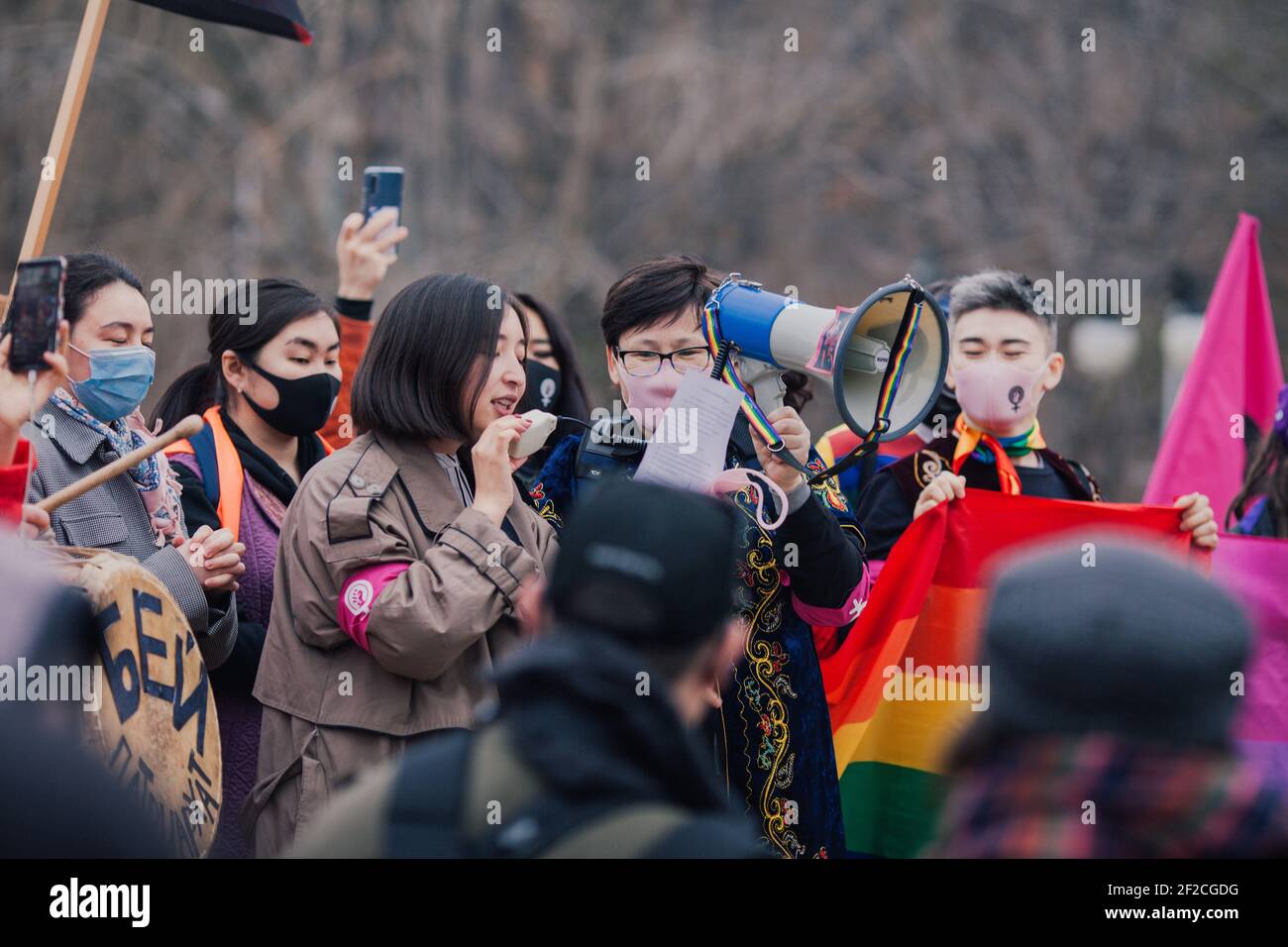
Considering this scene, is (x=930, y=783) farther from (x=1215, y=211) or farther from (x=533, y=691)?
(x=1215, y=211)

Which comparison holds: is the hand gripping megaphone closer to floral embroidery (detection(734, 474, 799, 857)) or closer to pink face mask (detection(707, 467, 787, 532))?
pink face mask (detection(707, 467, 787, 532))

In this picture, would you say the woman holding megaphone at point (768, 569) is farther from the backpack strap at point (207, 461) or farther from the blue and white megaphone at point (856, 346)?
the backpack strap at point (207, 461)

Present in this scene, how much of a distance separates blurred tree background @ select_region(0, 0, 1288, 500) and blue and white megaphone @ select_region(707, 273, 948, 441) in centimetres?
1364

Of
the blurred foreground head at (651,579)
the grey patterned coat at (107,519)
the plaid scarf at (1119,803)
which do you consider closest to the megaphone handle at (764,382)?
the grey patterned coat at (107,519)

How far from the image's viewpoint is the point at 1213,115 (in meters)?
18.1

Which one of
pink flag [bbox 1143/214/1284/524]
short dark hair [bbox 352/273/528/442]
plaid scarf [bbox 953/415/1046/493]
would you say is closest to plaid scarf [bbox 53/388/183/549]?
short dark hair [bbox 352/273/528/442]

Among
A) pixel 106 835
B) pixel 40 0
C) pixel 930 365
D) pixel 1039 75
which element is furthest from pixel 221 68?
pixel 106 835

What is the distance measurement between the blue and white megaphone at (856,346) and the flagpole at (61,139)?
4.89ft

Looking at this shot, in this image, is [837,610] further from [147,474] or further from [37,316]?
[37,316]

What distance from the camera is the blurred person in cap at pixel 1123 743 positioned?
188cm

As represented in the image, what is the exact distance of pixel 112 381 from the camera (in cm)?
372

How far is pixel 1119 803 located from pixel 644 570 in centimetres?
62

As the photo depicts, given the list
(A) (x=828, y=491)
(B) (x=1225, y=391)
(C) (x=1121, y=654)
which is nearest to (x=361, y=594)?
(A) (x=828, y=491)

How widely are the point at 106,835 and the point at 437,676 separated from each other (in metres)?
1.48
